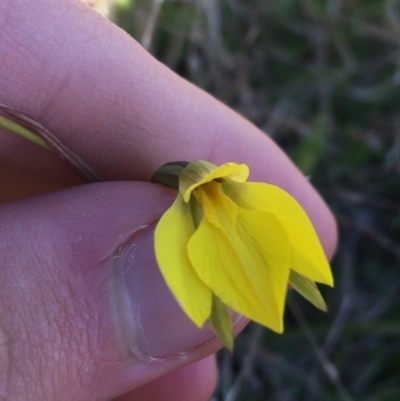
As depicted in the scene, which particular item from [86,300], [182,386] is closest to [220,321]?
[86,300]

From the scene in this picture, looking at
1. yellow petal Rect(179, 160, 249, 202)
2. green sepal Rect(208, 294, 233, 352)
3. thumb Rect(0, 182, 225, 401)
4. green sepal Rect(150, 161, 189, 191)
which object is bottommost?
thumb Rect(0, 182, 225, 401)

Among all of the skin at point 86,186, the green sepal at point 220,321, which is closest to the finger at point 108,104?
the skin at point 86,186

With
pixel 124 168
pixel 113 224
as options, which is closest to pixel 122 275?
pixel 113 224

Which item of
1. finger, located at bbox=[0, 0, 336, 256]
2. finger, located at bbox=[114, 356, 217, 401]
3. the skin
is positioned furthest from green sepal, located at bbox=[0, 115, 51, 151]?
finger, located at bbox=[114, 356, 217, 401]

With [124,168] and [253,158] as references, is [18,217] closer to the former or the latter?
[124,168]

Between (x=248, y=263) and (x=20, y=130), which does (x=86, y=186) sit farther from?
(x=248, y=263)

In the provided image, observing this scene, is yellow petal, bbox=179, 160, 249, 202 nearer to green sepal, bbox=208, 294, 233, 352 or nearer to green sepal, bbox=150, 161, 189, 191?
green sepal, bbox=150, 161, 189, 191

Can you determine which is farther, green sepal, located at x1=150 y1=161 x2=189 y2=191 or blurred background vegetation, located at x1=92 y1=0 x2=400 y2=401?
blurred background vegetation, located at x1=92 y1=0 x2=400 y2=401
